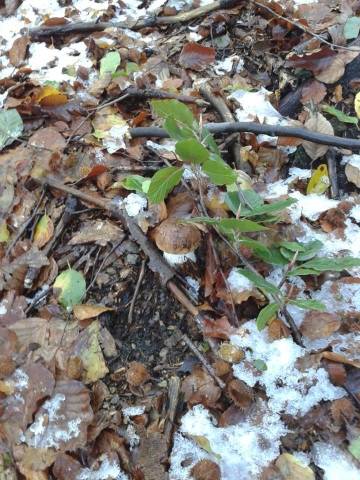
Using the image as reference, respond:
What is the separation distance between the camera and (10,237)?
78.7 inches

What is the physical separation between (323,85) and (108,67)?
116 centimetres

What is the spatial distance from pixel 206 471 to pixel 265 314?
512 mm

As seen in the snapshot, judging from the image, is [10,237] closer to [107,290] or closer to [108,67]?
[107,290]

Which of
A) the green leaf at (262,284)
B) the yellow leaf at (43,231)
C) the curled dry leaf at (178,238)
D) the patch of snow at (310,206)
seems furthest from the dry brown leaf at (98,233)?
the patch of snow at (310,206)

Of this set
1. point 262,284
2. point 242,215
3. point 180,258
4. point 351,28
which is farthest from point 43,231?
point 351,28

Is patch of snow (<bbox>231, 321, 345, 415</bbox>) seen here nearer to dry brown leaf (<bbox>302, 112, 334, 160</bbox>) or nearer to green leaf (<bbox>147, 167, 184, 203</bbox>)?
green leaf (<bbox>147, 167, 184, 203</bbox>)

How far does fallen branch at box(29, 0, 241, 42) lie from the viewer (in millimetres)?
2846

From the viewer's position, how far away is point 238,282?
5.63 ft

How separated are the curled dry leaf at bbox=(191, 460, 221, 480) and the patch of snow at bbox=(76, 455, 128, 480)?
0.22m

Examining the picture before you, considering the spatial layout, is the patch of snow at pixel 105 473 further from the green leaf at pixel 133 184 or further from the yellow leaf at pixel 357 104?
the yellow leaf at pixel 357 104

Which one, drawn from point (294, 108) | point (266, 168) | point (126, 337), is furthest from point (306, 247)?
point (294, 108)

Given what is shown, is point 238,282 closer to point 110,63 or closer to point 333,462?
point 333,462

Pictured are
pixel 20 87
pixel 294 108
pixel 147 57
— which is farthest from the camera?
pixel 147 57

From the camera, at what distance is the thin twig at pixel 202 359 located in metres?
1.57
